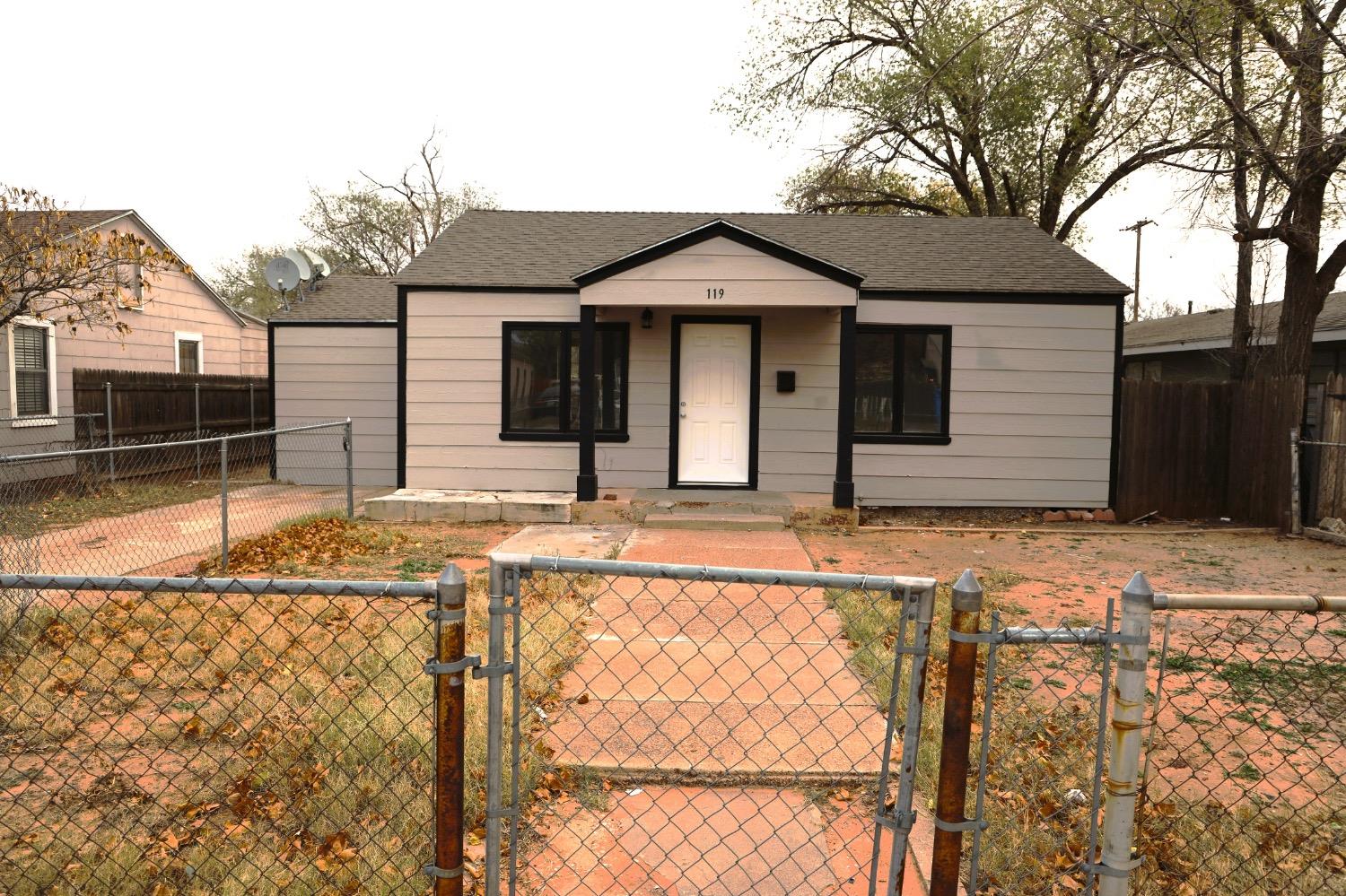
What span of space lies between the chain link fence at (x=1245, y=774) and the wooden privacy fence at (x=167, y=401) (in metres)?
14.0

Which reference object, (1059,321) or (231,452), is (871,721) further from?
(231,452)

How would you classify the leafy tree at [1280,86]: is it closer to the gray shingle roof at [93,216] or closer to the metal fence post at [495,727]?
the metal fence post at [495,727]

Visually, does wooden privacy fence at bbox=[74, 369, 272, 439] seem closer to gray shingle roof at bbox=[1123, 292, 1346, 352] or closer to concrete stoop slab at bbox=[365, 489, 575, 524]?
concrete stoop slab at bbox=[365, 489, 575, 524]

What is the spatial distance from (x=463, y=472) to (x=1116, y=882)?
420 inches

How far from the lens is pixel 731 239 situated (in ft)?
35.4

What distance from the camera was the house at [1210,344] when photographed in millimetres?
17906

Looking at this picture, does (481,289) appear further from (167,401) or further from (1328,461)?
(1328,461)

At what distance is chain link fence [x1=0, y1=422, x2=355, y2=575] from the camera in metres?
7.88

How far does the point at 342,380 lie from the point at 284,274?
2.37 meters

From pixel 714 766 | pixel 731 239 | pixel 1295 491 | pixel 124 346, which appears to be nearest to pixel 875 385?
pixel 731 239

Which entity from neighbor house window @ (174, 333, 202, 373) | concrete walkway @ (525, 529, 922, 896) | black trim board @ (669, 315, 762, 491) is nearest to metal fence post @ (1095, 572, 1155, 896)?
concrete walkway @ (525, 529, 922, 896)

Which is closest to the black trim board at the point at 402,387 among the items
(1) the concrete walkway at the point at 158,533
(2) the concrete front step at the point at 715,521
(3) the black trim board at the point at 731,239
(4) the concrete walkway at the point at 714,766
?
(1) the concrete walkway at the point at 158,533

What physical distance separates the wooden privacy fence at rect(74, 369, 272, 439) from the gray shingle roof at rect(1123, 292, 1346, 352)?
1831 centimetres

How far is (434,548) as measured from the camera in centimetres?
915
